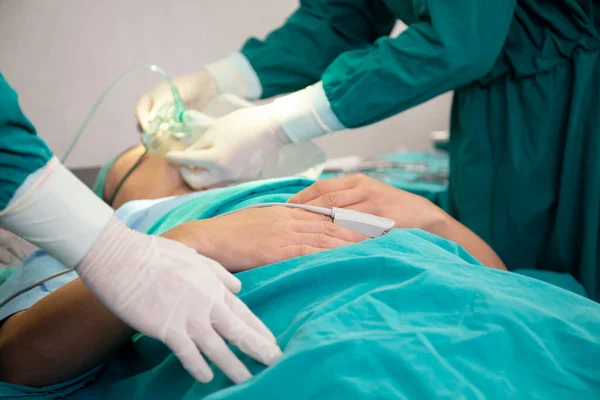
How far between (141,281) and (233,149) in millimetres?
636

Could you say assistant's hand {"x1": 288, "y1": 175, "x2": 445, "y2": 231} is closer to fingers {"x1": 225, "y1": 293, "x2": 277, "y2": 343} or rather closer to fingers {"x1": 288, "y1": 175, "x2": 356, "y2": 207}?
fingers {"x1": 288, "y1": 175, "x2": 356, "y2": 207}

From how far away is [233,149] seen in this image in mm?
1235

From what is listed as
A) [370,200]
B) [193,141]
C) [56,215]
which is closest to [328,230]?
[370,200]

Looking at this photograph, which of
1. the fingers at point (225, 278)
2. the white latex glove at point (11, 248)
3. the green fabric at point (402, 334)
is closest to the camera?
the green fabric at point (402, 334)

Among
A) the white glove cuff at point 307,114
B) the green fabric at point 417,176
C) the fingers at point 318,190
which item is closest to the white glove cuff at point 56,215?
the fingers at point 318,190

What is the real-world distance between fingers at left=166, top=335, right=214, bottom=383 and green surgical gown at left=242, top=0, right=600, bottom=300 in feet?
2.42

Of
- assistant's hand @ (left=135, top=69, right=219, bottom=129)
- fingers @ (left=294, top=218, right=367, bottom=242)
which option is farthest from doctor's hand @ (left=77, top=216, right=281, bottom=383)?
assistant's hand @ (left=135, top=69, right=219, bottom=129)

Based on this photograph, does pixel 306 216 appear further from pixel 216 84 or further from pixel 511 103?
pixel 216 84

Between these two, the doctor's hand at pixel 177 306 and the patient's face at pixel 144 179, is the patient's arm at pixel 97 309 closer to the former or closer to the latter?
the doctor's hand at pixel 177 306

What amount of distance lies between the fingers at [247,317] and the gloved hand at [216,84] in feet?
3.17

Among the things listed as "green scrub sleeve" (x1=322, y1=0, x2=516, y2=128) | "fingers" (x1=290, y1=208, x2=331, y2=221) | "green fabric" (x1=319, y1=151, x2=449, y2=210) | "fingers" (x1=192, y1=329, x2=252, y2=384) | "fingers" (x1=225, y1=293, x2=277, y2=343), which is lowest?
"green fabric" (x1=319, y1=151, x2=449, y2=210)

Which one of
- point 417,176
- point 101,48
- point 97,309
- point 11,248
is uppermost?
point 101,48

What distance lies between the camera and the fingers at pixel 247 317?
2.12 ft

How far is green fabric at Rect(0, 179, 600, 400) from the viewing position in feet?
1.81
